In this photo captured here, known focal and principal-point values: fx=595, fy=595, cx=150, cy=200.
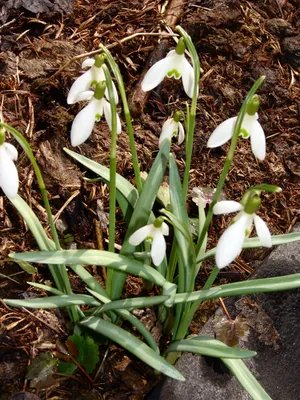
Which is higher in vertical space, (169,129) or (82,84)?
(82,84)

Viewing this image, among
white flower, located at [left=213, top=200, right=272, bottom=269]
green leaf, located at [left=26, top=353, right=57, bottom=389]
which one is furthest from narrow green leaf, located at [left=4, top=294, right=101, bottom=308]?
white flower, located at [left=213, top=200, right=272, bottom=269]

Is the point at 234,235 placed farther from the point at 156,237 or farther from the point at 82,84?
the point at 82,84

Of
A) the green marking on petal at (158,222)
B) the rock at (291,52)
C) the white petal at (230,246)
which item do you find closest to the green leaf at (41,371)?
the green marking on petal at (158,222)

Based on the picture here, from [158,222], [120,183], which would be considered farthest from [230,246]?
[120,183]

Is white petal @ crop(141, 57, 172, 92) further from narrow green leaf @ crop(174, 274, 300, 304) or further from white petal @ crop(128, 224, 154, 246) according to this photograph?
narrow green leaf @ crop(174, 274, 300, 304)

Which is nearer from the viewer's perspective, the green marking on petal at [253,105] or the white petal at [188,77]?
the green marking on petal at [253,105]

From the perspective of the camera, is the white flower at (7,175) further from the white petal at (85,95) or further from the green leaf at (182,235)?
the green leaf at (182,235)
